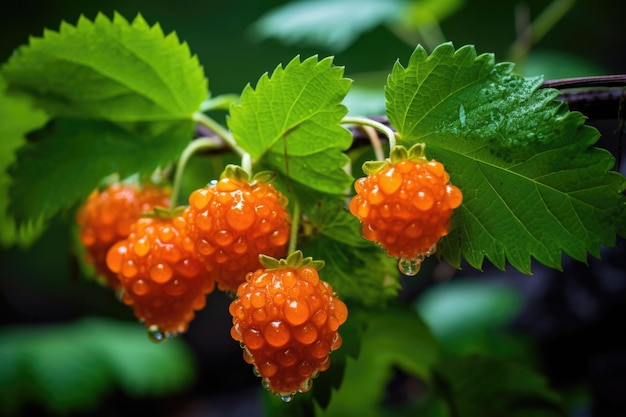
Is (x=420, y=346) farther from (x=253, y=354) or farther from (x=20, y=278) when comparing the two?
(x=20, y=278)

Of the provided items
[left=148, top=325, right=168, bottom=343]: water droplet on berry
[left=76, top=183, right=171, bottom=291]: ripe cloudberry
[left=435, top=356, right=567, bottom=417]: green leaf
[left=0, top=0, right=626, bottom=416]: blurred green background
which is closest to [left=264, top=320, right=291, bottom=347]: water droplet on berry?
[left=148, top=325, right=168, bottom=343]: water droplet on berry

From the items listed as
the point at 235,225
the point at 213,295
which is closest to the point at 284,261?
the point at 235,225

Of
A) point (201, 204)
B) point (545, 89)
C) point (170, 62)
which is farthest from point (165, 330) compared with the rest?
point (545, 89)

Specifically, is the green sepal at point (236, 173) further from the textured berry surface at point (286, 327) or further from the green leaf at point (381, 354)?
the green leaf at point (381, 354)

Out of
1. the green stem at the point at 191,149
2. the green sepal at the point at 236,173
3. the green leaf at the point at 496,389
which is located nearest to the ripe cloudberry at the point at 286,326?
the green sepal at the point at 236,173

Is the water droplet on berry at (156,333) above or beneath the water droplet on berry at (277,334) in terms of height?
beneath

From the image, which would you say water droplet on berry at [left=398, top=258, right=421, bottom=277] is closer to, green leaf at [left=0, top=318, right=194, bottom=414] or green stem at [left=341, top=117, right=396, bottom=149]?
green stem at [left=341, top=117, right=396, bottom=149]
